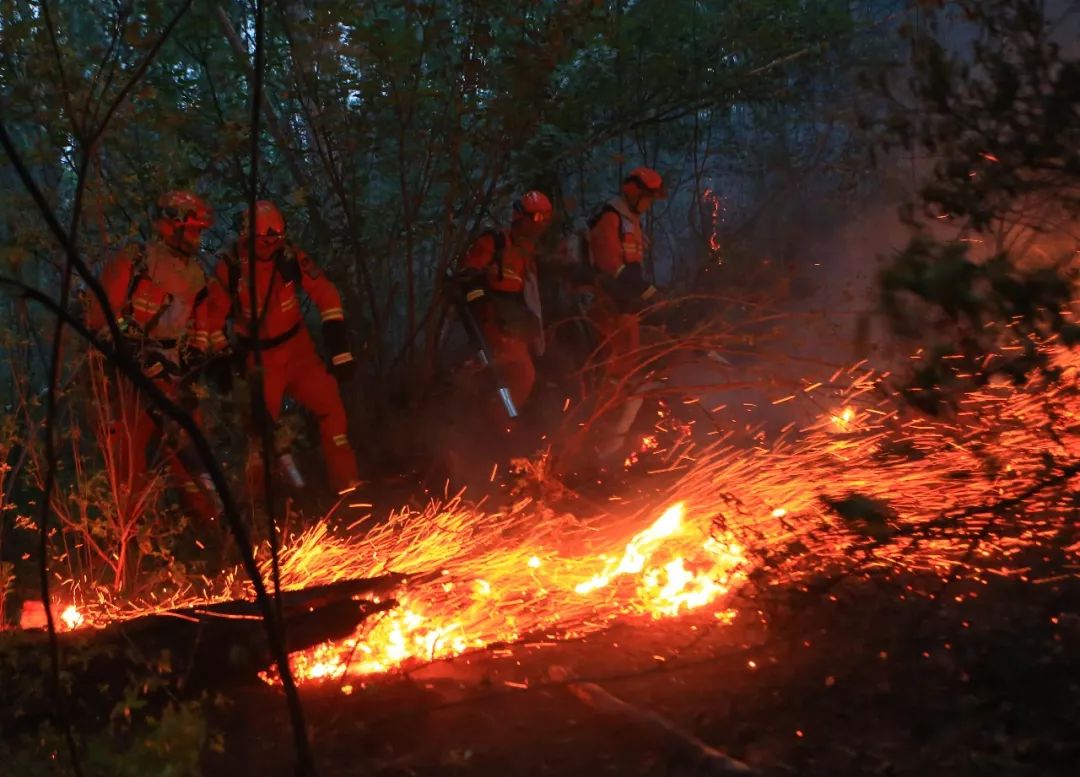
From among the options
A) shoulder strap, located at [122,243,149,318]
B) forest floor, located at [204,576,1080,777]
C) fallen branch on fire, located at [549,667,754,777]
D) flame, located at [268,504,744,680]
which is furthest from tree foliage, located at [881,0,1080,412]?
shoulder strap, located at [122,243,149,318]

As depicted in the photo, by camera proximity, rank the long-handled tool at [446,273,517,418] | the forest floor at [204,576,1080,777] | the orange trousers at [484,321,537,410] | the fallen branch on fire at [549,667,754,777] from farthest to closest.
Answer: the orange trousers at [484,321,537,410] < the long-handled tool at [446,273,517,418] < the forest floor at [204,576,1080,777] < the fallen branch on fire at [549,667,754,777]

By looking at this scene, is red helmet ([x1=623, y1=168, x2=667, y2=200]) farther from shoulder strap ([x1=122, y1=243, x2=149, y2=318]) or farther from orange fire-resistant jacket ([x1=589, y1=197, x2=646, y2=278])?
shoulder strap ([x1=122, y1=243, x2=149, y2=318])

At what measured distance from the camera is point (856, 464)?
15.3 ft

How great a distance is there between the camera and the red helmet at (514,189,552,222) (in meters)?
7.73

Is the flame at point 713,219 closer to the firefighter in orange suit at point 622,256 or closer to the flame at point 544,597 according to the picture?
the firefighter in orange suit at point 622,256

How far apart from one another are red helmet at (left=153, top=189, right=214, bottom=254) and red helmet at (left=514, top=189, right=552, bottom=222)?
8.87 feet

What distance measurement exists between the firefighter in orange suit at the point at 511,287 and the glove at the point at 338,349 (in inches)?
50.7

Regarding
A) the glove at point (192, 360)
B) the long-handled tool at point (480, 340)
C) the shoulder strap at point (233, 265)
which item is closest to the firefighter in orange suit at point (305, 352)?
the glove at point (192, 360)

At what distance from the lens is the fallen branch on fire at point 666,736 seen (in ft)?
10.3

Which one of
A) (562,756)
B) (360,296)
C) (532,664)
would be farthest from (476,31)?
(562,756)

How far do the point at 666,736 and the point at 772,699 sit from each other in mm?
584

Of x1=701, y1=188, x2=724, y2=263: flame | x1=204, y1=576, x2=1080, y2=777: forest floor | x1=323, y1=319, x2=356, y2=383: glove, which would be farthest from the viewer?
x1=701, y1=188, x2=724, y2=263: flame

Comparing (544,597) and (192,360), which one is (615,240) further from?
(544,597)

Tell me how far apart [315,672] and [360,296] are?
4425 millimetres
